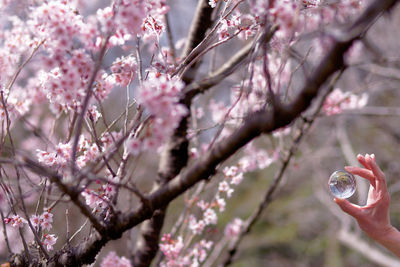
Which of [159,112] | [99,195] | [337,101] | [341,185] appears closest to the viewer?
[159,112]

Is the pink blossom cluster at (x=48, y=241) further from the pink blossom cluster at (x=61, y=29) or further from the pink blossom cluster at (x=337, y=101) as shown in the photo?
the pink blossom cluster at (x=337, y=101)

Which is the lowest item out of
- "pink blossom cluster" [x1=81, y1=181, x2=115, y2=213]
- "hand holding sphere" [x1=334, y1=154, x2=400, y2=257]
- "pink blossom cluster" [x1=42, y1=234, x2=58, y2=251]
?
"hand holding sphere" [x1=334, y1=154, x2=400, y2=257]

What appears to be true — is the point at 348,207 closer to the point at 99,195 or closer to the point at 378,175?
the point at 378,175

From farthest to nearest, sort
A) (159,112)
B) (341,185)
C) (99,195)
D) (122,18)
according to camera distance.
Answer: (341,185), (99,195), (122,18), (159,112)

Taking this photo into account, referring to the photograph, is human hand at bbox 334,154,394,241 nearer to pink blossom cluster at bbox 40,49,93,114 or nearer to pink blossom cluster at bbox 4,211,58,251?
pink blossom cluster at bbox 40,49,93,114

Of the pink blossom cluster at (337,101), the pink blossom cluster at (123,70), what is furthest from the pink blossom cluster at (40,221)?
the pink blossom cluster at (337,101)

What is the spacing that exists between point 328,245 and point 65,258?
6.53m

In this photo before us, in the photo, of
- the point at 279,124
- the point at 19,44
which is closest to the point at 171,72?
the point at 279,124

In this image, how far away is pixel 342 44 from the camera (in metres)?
0.80

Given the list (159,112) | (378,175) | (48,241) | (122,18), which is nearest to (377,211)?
(378,175)

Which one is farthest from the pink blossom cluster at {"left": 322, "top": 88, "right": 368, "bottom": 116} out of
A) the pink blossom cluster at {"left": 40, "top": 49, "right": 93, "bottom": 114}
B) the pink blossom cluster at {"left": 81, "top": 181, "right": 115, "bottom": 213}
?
the pink blossom cluster at {"left": 40, "top": 49, "right": 93, "bottom": 114}

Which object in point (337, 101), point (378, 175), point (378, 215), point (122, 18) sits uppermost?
point (122, 18)

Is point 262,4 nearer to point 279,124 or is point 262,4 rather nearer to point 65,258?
point 279,124

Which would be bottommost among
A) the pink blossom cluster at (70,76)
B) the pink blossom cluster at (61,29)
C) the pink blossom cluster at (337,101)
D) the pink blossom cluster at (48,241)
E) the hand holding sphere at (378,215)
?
the pink blossom cluster at (337,101)
